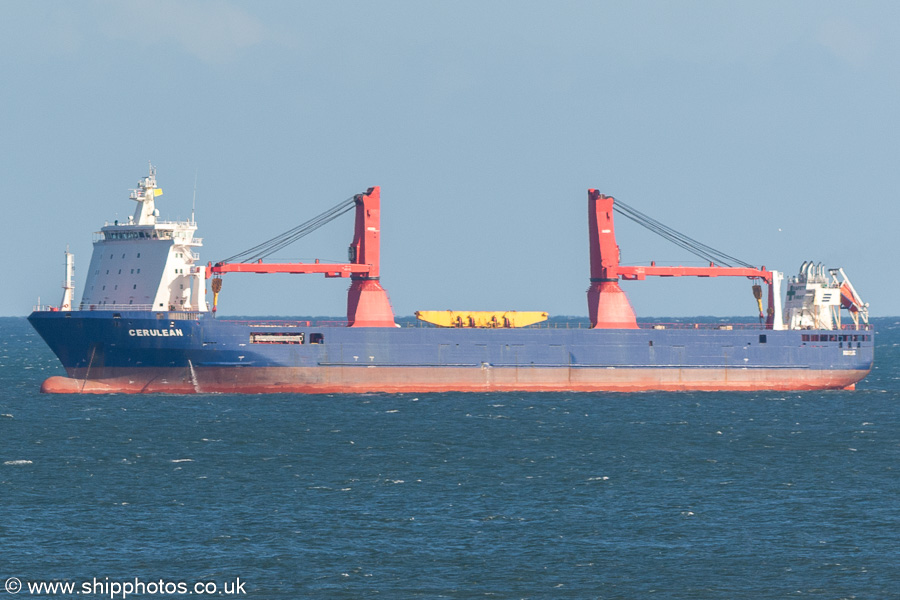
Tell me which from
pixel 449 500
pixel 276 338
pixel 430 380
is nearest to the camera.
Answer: pixel 449 500

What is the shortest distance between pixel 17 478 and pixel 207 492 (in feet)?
22.7

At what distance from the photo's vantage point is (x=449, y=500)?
3641cm

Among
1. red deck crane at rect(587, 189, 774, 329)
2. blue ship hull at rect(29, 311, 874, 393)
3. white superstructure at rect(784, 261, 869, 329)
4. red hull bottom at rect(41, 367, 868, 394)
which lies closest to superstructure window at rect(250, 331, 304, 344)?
blue ship hull at rect(29, 311, 874, 393)

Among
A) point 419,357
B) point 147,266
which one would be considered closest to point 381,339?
Answer: point 419,357

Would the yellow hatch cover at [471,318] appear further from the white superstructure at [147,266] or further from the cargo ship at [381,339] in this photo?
the white superstructure at [147,266]

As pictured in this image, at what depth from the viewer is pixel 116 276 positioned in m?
61.2

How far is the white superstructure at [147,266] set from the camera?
59.9 metres

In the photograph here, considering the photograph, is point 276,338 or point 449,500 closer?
point 449,500

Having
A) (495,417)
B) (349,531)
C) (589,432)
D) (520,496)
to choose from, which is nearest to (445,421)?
(495,417)

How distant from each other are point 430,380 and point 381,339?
3371mm

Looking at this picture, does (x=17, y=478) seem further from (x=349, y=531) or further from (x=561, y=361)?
(x=561, y=361)

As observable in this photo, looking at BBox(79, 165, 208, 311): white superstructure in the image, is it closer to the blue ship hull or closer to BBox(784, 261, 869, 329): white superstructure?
the blue ship hull

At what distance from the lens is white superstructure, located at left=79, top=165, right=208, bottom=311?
197ft

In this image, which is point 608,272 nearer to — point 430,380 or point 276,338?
point 430,380
